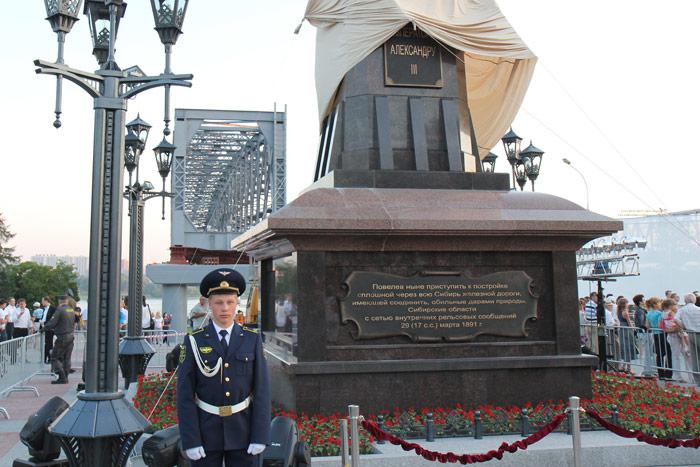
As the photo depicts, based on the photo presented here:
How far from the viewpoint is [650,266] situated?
92.5 ft

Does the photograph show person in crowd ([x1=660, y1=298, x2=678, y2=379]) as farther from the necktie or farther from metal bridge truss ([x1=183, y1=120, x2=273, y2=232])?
metal bridge truss ([x1=183, y1=120, x2=273, y2=232])

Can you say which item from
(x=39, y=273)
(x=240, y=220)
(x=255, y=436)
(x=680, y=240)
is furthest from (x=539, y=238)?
(x=39, y=273)

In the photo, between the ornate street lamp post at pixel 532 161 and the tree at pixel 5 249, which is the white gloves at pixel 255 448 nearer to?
the ornate street lamp post at pixel 532 161

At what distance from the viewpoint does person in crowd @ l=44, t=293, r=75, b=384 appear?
46.3 ft

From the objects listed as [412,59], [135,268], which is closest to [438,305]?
[412,59]

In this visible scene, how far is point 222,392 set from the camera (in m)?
4.16

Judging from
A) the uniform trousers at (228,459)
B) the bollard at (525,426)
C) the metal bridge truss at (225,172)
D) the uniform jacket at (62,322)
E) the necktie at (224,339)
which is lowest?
the bollard at (525,426)

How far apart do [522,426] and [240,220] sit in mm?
65797

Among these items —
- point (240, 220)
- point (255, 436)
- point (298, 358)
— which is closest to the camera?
point (255, 436)

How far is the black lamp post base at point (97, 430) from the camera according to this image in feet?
15.7

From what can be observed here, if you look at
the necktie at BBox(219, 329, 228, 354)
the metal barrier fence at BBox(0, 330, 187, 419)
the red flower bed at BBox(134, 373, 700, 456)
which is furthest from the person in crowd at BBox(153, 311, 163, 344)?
the necktie at BBox(219, 329, 228, 354)

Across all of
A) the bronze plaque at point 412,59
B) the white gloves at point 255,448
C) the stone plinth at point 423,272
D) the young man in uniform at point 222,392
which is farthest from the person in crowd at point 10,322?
the white gloves at point 255,448

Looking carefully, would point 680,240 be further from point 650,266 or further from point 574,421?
point 574,421

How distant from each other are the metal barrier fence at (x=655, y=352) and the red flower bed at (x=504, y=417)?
3.36 m
